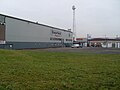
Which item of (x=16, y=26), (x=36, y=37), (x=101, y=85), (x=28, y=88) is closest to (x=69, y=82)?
(x=101, y=85)

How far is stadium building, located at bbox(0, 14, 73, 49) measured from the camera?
2144 inches

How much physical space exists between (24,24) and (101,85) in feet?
193

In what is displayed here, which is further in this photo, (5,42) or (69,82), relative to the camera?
(5,42)

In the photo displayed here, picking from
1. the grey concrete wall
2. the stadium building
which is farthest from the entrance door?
the grey concrete wall

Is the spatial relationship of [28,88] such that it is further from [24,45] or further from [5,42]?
[24,45]

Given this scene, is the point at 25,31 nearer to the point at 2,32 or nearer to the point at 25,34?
the point at 25,34

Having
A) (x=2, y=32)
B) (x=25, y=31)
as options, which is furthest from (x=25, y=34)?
(x=2, y=32)

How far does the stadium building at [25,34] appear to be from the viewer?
54.5m

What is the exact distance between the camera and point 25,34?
2596 inches

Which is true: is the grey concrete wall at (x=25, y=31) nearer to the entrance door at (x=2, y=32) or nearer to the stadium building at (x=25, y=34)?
the stadium building at (x=25, y=34)

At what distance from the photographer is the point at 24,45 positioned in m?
65.7

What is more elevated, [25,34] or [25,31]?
[25,31]

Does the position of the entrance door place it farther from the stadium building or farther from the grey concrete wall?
the grey concrete wall

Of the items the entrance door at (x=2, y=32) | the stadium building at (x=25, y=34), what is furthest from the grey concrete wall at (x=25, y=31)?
the entrance door at (x=2, y=32)
